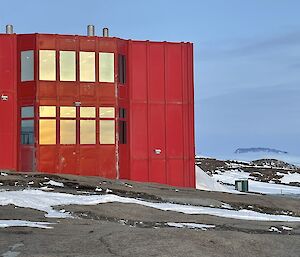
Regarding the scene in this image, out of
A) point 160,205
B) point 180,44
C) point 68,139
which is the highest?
point 180,44

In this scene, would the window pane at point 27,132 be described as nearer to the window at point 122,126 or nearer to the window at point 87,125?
the window at point 87,125

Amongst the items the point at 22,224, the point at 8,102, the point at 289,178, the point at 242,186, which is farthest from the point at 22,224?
the point at 289,178

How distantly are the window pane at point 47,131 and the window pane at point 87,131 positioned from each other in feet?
5.29

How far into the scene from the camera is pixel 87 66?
1148 inches

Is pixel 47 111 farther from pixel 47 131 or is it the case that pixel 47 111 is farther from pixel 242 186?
pixel 242 186

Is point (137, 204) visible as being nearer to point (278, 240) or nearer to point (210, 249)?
point (278, 240)

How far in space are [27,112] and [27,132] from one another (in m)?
1.18

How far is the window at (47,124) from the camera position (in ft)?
93.8

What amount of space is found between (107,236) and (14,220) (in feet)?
10.8

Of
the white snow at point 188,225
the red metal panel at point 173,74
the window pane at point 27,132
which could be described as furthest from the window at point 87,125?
the white snow at point 188,225

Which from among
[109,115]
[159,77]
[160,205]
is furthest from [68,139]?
[160,205]

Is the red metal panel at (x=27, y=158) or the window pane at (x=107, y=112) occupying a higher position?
the window pane at (x=107, y=112)

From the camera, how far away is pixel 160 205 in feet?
61.1

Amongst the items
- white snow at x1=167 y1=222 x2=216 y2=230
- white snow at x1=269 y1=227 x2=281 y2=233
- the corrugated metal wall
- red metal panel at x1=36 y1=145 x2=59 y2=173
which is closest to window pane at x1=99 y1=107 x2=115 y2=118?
the corrugated metal wall
